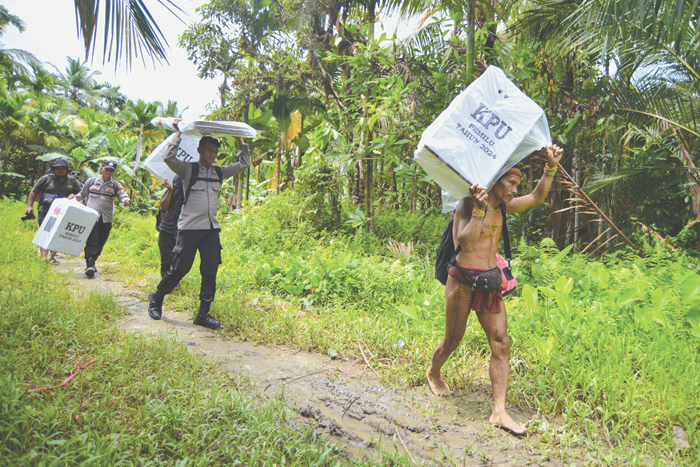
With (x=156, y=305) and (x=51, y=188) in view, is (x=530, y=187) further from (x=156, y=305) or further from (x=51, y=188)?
(x=51, y=188)

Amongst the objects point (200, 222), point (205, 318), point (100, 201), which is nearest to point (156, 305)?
point (205, 318)

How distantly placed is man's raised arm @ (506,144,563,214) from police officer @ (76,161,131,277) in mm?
5461

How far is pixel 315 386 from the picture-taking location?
10.3ft

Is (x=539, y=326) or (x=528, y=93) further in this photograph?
(x=528, y=93)

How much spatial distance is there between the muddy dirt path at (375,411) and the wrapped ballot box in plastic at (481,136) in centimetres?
143

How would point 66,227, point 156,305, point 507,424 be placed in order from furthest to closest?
point 66,227 → point 156,305 → point 507,424

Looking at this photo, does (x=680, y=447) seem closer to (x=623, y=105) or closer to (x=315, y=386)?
(x=315, y=386)

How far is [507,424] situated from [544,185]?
1476mm

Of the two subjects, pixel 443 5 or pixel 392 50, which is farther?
pixel 392 50

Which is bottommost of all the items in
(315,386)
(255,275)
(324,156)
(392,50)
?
(315,386)

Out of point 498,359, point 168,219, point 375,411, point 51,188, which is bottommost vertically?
point 375,411

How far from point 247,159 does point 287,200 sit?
378 cm

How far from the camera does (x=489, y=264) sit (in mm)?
2762

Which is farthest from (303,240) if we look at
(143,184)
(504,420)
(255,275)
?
(143,184)
